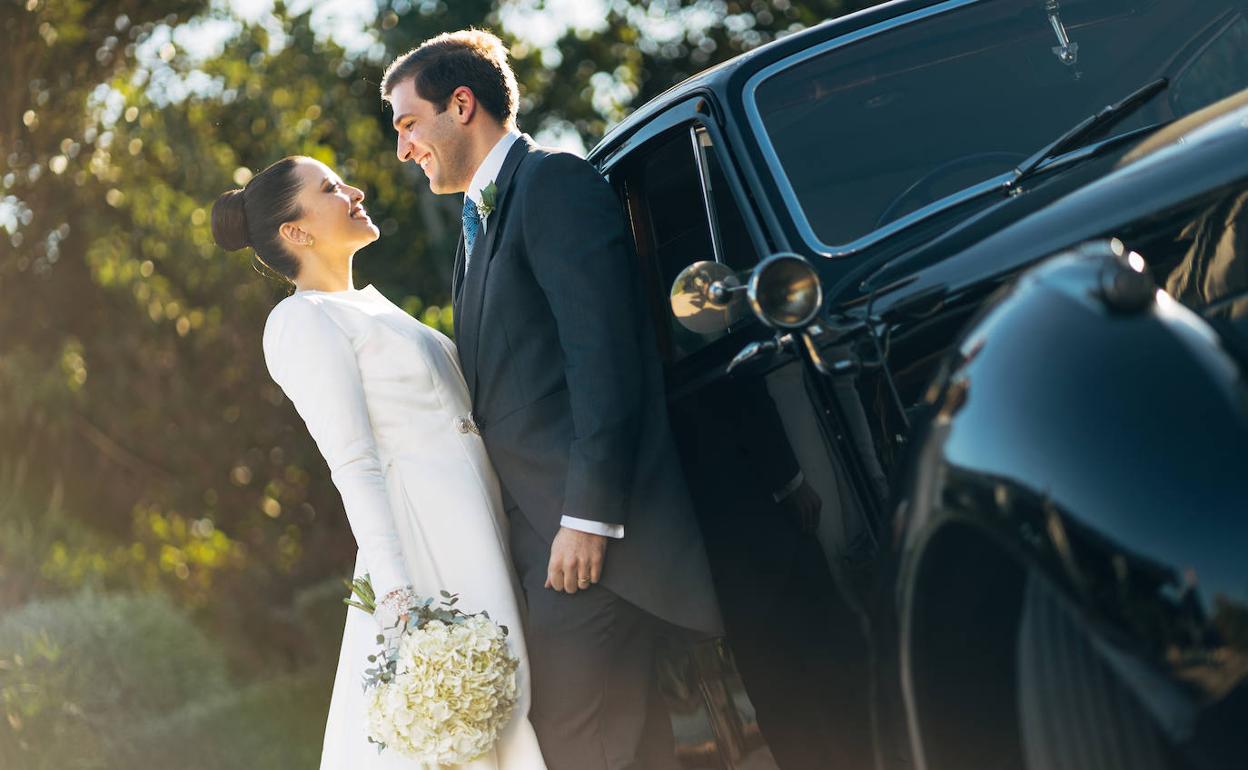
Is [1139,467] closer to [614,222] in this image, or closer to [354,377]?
[614,222]

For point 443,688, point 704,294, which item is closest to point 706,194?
point 704,294

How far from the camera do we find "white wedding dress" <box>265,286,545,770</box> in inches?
135

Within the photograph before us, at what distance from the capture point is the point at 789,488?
3279 mm

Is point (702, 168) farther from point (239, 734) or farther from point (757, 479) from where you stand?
point (239, 734)

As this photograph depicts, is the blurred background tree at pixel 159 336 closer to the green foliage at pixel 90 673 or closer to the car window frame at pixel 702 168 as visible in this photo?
the green foliage at pixel 90 673

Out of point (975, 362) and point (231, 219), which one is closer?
point (975, 362)

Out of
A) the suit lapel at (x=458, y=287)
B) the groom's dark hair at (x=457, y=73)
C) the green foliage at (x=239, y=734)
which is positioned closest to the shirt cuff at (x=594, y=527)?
the suit lapel at (x=458, y=287)

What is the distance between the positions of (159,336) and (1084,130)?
28.4 ft

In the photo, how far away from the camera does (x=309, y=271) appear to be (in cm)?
392

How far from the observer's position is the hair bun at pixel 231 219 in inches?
158

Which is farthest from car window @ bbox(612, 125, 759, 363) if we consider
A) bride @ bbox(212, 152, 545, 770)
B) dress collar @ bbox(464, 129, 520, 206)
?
bride @ bbox(212, 152, 545, 770)

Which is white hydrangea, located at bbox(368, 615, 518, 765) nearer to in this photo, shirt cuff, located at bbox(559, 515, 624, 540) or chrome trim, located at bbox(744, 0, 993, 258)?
shirt cuff, located at bbox(559, 515, 624, 540)

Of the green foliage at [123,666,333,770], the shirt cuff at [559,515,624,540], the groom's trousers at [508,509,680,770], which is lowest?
the green foliage at [123,666,333,770]

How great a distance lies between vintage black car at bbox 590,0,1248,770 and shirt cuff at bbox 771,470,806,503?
1 centimetres
